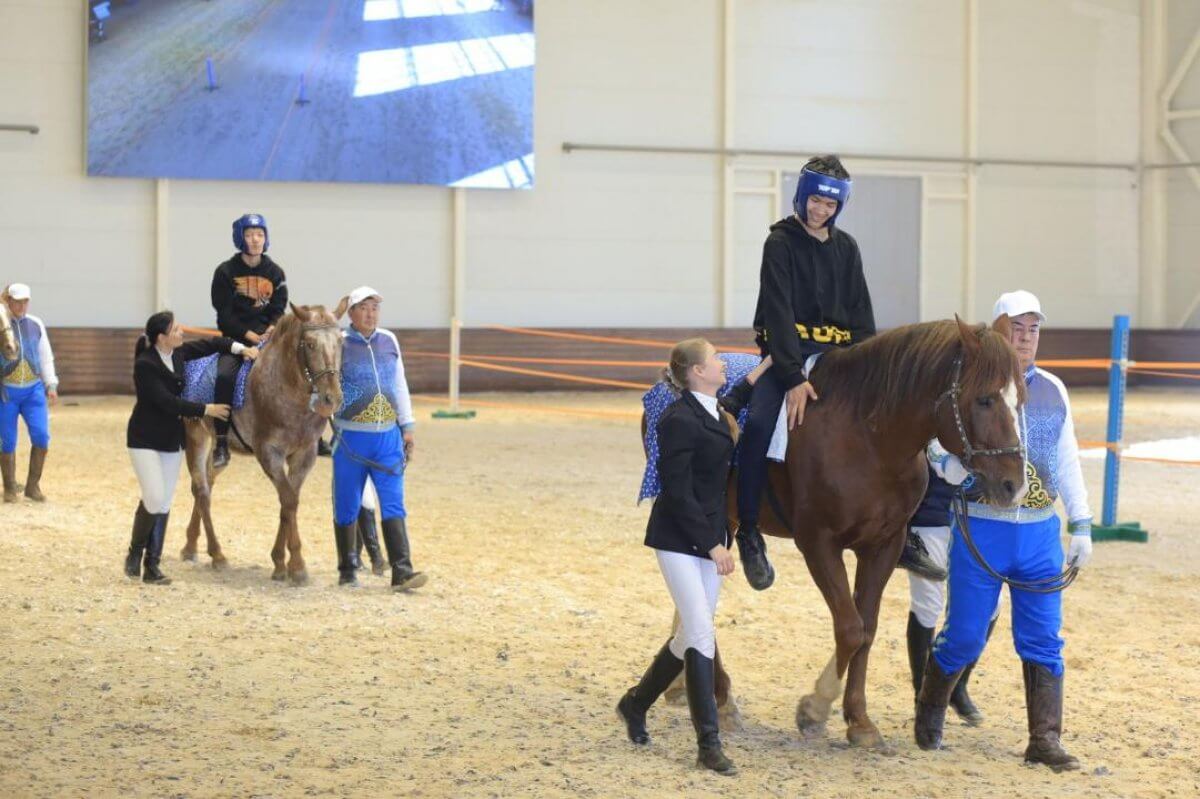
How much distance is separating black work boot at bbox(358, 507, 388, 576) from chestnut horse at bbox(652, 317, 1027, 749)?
132 inches

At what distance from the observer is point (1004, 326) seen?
4.88 metres

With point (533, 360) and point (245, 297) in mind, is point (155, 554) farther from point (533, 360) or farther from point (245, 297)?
point (533, 360)

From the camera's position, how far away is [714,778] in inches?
185

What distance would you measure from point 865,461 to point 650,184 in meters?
16.5

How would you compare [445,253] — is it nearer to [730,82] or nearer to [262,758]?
[730,82]

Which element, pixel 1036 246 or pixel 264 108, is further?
pixel 1036 246

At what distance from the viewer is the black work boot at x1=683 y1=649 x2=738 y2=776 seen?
15.7 ft

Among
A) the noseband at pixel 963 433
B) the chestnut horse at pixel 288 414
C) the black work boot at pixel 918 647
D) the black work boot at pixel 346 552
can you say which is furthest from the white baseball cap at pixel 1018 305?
the black work boot at pixel 346 552

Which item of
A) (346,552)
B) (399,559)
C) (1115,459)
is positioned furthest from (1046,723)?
(1115,459)

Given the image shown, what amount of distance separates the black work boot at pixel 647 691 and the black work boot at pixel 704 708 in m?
0.16

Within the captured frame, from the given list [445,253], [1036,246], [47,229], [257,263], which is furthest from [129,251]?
[1036,246]

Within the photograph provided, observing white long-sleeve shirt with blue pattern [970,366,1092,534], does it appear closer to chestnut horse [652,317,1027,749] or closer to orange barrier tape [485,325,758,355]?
chestnut horse [652,317,1027,749]

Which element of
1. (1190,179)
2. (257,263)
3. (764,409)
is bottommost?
(764,409)

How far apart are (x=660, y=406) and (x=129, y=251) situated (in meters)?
15.6
